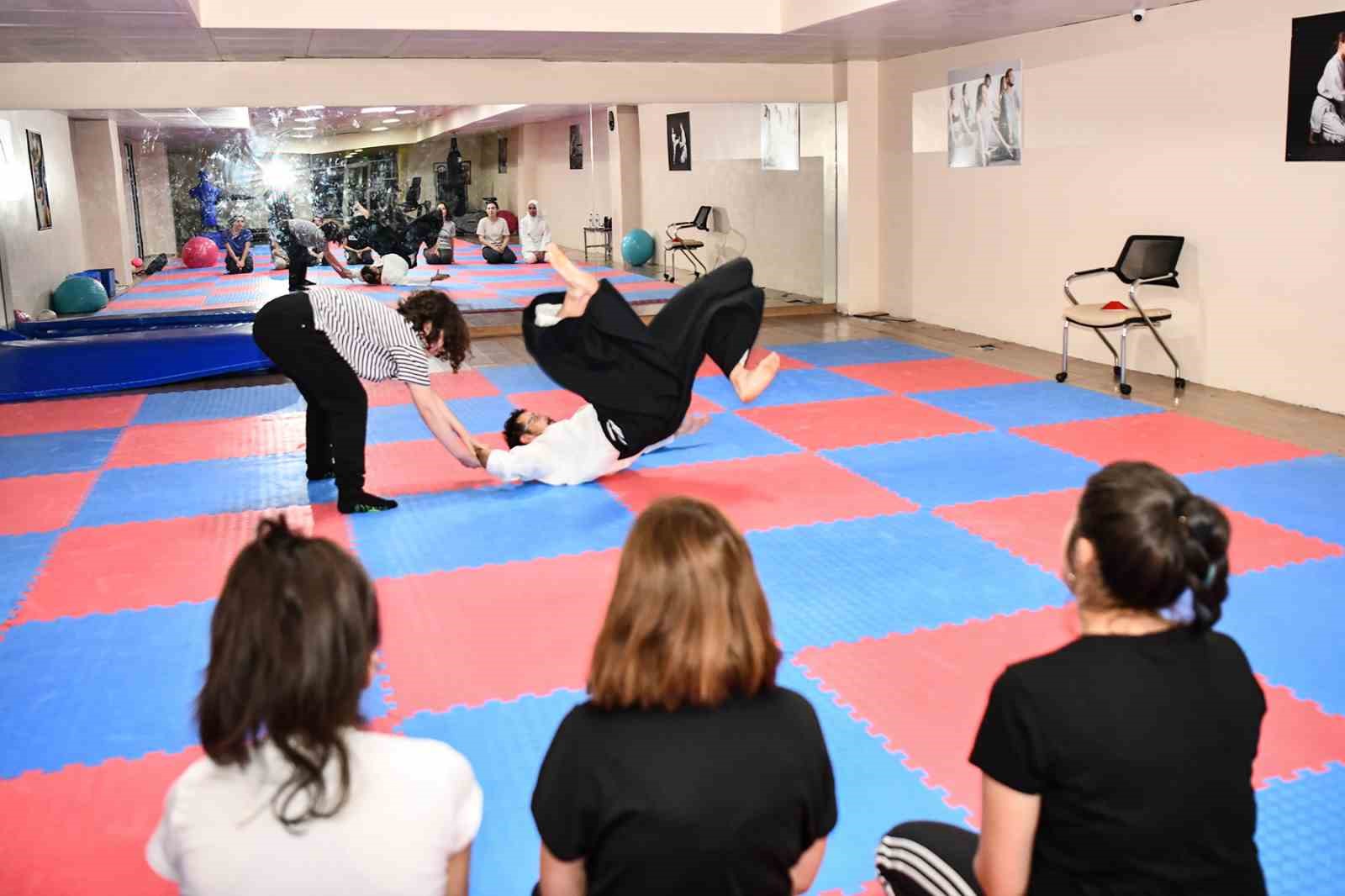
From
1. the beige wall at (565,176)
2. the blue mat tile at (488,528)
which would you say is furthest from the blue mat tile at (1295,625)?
the beige wall at (565,176)

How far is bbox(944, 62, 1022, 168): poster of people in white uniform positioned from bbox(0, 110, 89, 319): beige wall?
782 cm

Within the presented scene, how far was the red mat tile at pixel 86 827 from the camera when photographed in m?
2.49

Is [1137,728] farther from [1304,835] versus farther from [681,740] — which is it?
[1304,835]

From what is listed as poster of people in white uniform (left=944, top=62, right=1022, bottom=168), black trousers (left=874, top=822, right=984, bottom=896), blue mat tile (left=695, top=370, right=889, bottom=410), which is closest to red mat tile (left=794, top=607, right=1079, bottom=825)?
black trousers (left=874, top=822, right=984, bottom=896)

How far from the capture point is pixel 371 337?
4.91 metres

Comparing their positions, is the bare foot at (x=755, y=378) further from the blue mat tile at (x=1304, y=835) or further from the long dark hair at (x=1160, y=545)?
the long dark hair at (x=1160, y=545)

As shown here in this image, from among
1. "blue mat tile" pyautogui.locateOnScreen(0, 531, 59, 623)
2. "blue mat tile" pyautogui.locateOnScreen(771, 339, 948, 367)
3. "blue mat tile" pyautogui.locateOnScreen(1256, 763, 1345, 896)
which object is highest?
"blue mat tile" pyautogui.locateOnScreen(771, 339, 948, 367)

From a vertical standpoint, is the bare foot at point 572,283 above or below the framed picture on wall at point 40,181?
below

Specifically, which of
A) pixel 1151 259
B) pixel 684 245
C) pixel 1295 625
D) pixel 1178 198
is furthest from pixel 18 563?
pixel 684 245

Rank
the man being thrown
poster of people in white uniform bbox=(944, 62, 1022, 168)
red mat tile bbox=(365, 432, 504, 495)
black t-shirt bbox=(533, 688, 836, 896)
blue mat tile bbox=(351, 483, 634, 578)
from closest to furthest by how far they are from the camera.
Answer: black t-shirt bbox=(533, 688, 836, 896) < blue mat tile bbox=(351, 483, 634, 578) < the man being thrown < red mat tile bbox=(365, 432, 504, 495) < poster of people in white uniform bbox=(944, 62, 1022, 168)

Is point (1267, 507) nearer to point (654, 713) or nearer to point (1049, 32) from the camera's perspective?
point (654, 713)

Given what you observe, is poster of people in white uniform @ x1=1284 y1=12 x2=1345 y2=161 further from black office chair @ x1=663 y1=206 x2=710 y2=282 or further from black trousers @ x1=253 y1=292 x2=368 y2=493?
black office chair @ x1=663 y1=206 x2=710 y2=282

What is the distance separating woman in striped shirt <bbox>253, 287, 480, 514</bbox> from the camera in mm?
4910

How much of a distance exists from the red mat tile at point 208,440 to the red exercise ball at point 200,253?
15.8 ft
